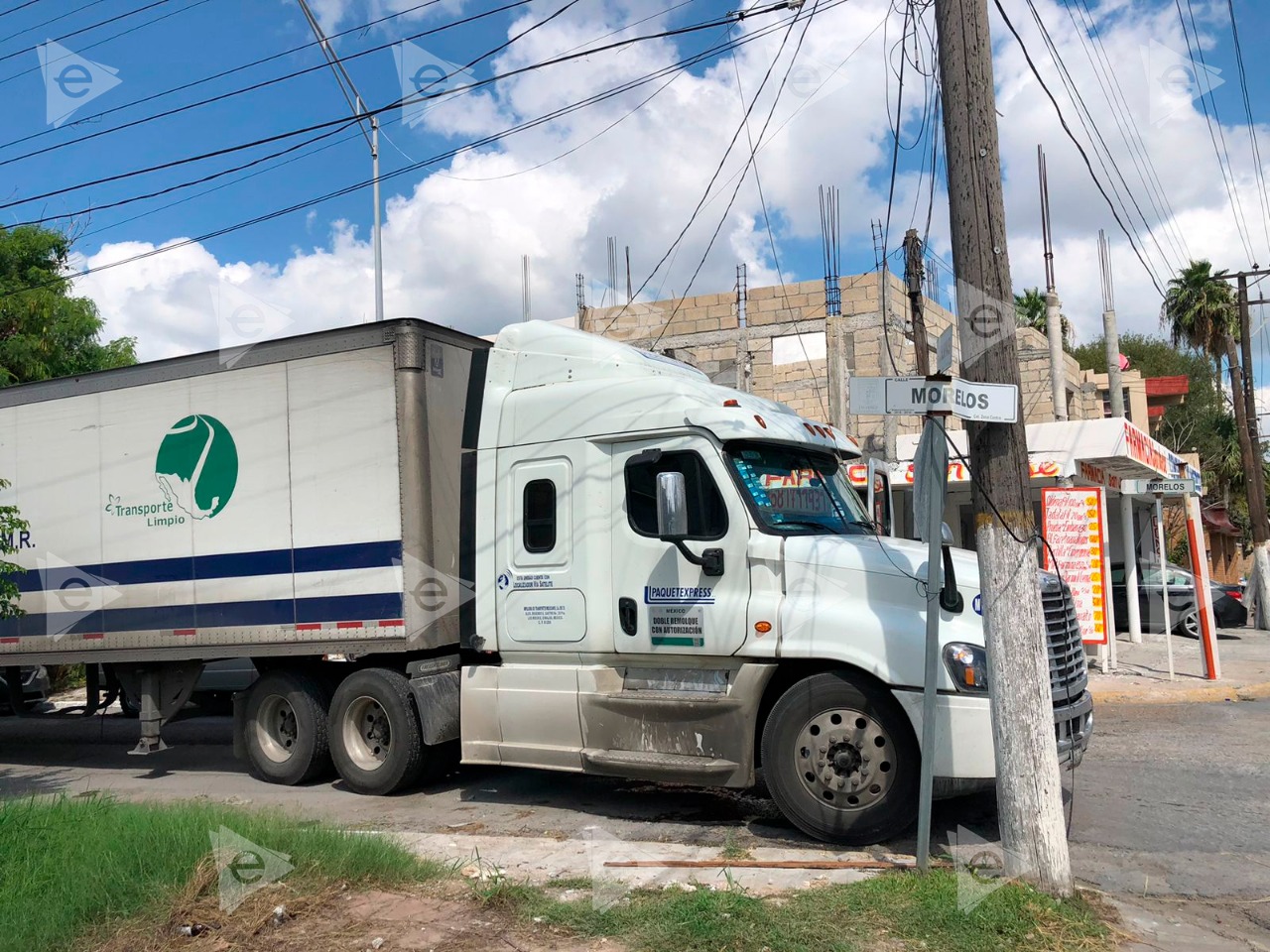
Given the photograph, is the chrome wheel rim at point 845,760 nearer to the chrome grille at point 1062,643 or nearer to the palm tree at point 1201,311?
the chrome grille at point 1062,643

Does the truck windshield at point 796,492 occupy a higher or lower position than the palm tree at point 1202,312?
lower

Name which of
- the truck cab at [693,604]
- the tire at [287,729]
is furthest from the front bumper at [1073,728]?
the tire at [287,729]

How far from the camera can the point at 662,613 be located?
707 centimetres

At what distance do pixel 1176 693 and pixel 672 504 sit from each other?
8.72 meters

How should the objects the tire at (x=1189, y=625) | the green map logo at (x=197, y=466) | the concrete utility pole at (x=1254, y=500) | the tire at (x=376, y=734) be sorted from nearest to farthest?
the tire at (x=376, y=734) → the green map logo at (x=197, y=466) → the tire at (x=1189, y=625) → the concrete utility pole at (x=1254, y=500)

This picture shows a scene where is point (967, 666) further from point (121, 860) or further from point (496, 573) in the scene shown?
point (121, 860)

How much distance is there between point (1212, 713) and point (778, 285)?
52.4 feet

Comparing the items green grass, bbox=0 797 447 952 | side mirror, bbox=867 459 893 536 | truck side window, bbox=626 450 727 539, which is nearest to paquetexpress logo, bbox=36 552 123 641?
green grass, bbox=0 797 447 952

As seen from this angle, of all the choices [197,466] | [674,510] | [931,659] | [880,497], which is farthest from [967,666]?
[197,466]

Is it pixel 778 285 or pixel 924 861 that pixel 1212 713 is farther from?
pixel 778 285

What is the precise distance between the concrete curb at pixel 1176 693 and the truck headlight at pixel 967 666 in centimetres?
691

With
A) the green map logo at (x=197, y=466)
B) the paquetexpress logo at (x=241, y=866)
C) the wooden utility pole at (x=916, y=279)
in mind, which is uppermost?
the wooden utility pole at (x=916, y=279)

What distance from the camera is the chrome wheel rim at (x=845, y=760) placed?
6207 mm

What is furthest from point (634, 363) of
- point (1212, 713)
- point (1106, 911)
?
point (1212, 713)
